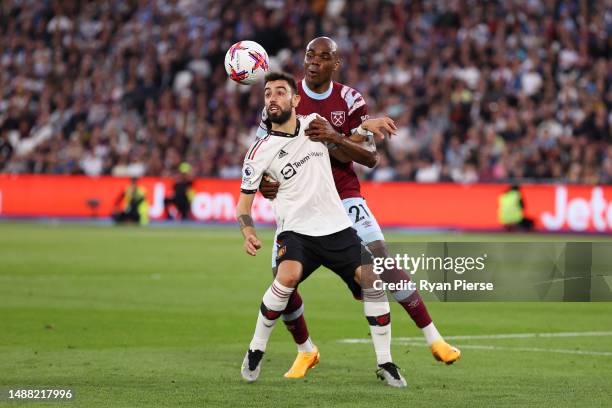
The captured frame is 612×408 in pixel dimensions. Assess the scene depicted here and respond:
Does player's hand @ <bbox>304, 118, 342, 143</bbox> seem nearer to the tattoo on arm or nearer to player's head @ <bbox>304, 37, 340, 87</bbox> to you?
the tattoo on arm

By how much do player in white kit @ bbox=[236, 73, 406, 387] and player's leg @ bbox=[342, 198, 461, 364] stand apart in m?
0.22

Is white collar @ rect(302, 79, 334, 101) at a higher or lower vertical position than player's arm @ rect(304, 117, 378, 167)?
higher

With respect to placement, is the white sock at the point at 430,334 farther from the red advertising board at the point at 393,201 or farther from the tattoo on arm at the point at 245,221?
the red advertising board at the point at 393,201

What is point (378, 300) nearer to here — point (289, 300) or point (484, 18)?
point (289, 300)

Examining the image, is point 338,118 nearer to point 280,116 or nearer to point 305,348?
point 280,116

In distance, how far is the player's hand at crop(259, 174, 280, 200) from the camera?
28.6 feet

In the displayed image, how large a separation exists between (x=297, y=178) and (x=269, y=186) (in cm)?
22

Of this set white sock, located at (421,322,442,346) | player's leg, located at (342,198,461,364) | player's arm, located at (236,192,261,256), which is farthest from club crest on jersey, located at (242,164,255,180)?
white sock, located at (421,322,442,346)

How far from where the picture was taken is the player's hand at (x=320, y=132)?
8633 millimetres

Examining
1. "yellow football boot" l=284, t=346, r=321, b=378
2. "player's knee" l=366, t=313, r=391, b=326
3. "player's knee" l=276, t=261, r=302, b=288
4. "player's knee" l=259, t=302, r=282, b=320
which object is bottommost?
"yellow football boot" l=284, t=346, r=321, b=378

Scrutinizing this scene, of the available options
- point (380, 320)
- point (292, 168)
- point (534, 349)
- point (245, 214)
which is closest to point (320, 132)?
point (292, 168)

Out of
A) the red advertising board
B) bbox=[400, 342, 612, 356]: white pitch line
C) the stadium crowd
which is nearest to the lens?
bbox=[400, 342, 612, 356]: white pitch line

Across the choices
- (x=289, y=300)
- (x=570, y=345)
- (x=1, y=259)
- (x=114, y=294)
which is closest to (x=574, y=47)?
(x=1, y=259)

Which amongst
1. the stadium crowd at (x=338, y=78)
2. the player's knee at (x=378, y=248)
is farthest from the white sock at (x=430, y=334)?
A: the stadium crowd at (x=338, y=78)
